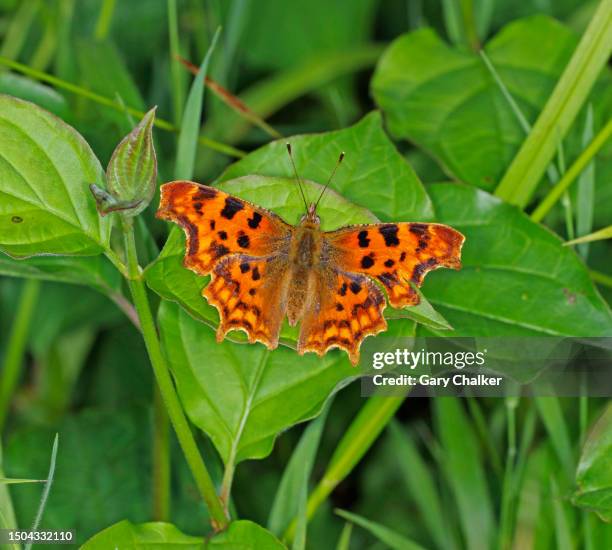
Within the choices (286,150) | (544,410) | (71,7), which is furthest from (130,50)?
(544,410)

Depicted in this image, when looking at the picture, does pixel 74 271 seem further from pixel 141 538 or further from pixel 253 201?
pixel 141 538

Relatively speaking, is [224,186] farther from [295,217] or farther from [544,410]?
[544,410]

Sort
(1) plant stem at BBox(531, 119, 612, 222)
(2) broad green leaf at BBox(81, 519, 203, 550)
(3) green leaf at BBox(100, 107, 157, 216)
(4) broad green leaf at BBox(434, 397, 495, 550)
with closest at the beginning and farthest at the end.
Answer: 1. (3) green leaf at BBox(100, 107, 157, 216)
2. (2) broad green leaf at BBox(81, 519, 203, 550)
3. (1) plant stem at BBox(531, 119, 612, 222)
4. (4) broad green leaf at BBox(434, 397, 495, 550)

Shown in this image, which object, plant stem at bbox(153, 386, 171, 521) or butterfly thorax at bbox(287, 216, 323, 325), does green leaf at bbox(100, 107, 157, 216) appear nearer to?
butterfly thorax at bbox(287, 216, 323, 325)

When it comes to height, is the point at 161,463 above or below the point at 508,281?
below

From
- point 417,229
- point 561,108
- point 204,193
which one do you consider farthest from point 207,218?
point 561,108

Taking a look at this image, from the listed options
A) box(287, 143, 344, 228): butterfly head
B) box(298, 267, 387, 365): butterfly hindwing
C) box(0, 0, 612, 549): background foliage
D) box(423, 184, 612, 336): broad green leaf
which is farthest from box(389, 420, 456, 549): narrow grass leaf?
box(287, 143, 344, 228): butterfly head
